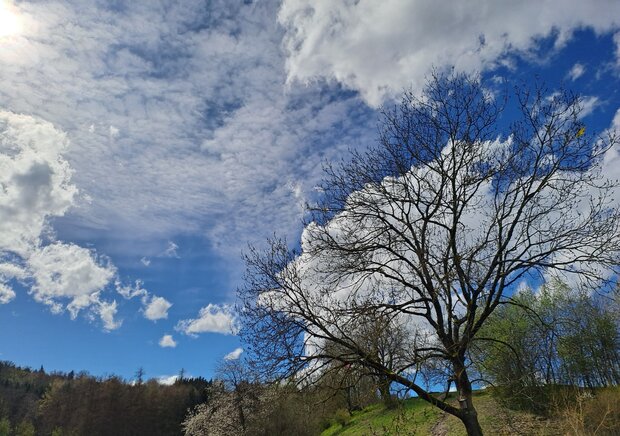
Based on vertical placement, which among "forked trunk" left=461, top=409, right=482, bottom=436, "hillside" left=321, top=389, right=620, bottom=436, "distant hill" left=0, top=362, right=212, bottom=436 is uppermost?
"distant hill" left=0, top=362, right=212, bottom=436

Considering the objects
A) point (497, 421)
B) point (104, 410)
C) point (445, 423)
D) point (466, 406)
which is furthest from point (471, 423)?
point (104, 410)

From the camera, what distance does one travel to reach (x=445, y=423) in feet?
81.4

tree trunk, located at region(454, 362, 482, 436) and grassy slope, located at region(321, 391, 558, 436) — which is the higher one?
tree trunk, located at region(454, 362, 482, 436)

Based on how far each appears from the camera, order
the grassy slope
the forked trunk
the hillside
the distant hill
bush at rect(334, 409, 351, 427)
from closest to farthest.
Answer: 1. the forked trunk
2. the hillside
3. the grassy slope
4. bush at rect(334, 409, 351, 427)
5. the distant hill

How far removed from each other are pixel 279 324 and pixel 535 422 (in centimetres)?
1521

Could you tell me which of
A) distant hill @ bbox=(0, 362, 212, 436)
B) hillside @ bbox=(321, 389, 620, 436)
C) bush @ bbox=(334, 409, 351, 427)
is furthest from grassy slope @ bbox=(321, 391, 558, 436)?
distant hill @ bbox=(0, 362, 212, 436)

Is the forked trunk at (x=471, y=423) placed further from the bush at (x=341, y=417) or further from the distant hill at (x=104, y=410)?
the distant hill at (x=104, y=410)

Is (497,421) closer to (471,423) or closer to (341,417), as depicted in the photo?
(471,423)

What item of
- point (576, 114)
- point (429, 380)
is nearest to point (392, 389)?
point (429, 380)

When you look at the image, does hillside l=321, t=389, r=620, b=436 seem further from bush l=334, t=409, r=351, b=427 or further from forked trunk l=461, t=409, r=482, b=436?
forked trunk l=461, t=409, r=482, b=436

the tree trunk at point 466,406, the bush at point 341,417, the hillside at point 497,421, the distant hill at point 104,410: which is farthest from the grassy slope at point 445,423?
the distant hill at point 104,410

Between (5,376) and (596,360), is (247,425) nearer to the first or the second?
(596,360)

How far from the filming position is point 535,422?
18.6 meters

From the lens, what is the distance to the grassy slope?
13789 millimetres
